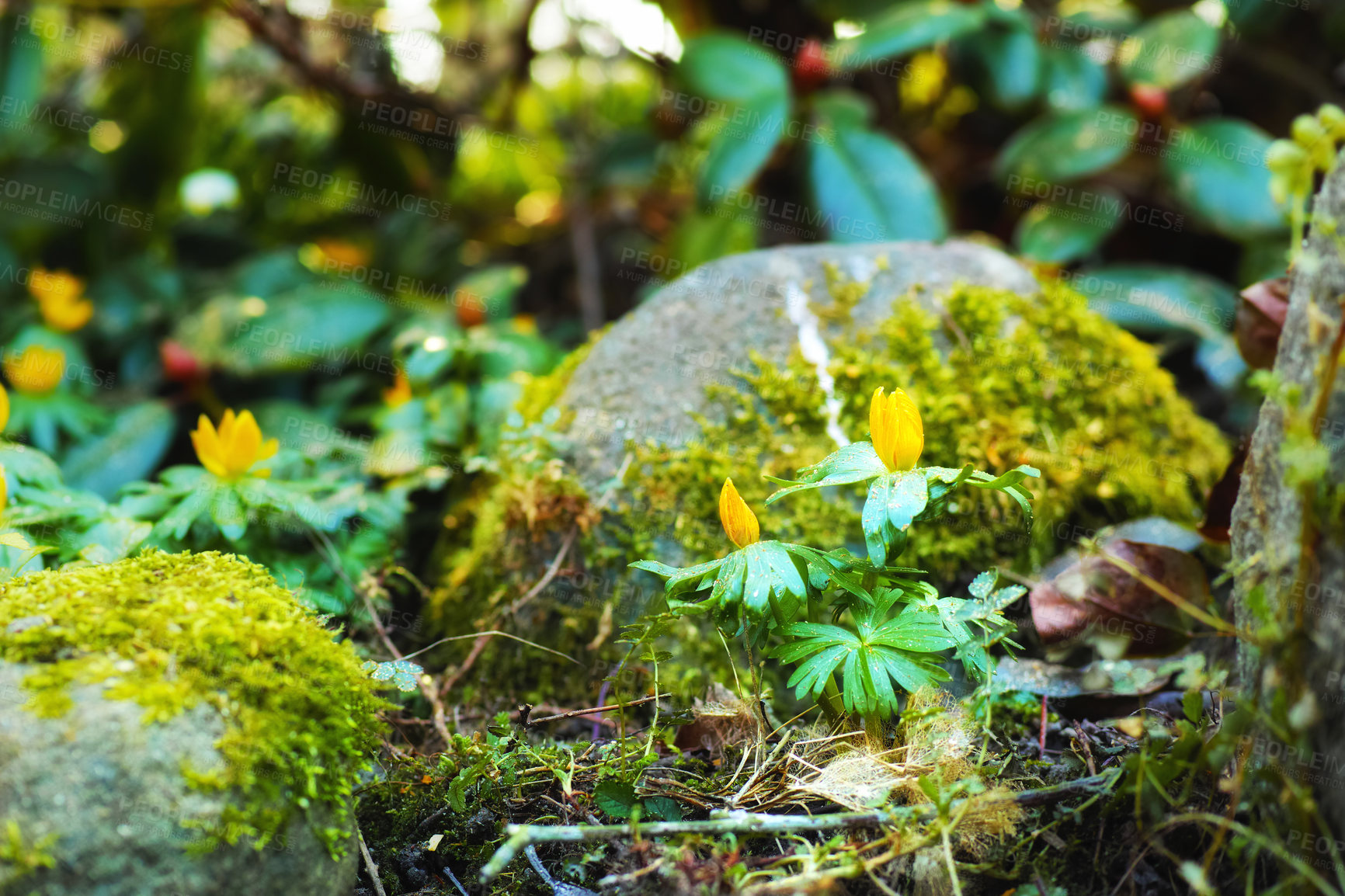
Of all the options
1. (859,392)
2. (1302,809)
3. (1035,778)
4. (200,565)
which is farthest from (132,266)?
(1302,809)

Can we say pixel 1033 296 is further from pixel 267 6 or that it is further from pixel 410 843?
pixel 267 6

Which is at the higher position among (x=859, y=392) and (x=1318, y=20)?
(x=1318, y=20)

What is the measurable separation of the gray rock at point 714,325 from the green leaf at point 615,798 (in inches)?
32.8

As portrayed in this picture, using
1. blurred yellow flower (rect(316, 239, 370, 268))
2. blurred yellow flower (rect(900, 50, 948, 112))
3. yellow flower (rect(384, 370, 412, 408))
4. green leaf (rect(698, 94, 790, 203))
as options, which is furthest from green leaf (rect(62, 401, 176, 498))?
blurred yellow flower (rect(900, 50, 948, 112))

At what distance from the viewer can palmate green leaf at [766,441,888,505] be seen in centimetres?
138

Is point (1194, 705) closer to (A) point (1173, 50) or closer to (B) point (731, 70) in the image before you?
(B) point (731, 70)

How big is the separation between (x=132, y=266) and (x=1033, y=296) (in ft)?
11.2

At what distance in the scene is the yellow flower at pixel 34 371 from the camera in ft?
8.86

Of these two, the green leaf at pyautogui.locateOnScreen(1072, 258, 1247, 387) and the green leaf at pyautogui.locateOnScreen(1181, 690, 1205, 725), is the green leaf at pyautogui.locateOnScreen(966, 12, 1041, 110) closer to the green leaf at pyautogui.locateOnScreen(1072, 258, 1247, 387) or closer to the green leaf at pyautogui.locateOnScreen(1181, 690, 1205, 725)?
the green leaf at pyautogui.locateOnScreen(1072, 258, 1247, 387)

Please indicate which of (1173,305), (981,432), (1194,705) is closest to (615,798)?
(1194,705)

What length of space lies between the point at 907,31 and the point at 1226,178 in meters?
1.20

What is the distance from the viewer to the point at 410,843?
→ 143cm

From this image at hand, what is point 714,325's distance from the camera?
2.26 metres

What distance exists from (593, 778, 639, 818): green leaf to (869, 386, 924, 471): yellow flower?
2.13 feet
